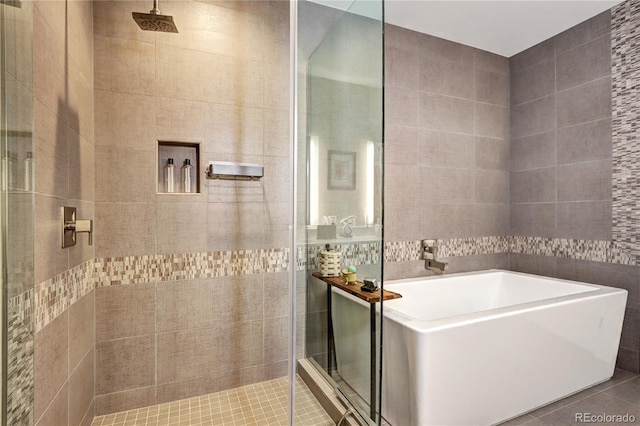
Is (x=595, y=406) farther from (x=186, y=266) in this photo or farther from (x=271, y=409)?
(x=186, y=266)

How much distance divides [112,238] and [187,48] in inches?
49.9

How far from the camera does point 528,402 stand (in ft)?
6.15

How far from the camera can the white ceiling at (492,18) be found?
2480mm

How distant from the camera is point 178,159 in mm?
2080

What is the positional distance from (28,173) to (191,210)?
1.31m

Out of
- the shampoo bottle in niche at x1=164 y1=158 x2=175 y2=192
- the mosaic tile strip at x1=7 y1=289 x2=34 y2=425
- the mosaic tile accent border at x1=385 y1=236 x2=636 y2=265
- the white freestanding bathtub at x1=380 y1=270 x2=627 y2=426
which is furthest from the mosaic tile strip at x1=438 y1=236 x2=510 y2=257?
the mosaic tile strip at x1=7 y1=289 x2=34 y2=425

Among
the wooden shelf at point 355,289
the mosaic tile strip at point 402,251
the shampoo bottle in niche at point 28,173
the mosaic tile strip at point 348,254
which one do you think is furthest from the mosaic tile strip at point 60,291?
the mosaic tile strip at point 402,251

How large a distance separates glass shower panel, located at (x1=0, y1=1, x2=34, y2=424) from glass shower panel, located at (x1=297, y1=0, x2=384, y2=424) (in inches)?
38.9

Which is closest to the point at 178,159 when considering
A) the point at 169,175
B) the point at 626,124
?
the point at 169,175

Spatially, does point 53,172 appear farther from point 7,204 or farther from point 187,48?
point 187,48

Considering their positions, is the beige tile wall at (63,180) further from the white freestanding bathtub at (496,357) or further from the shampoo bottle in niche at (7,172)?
the white freestanding bathtub at (496,357)

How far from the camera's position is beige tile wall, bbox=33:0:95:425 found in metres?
1.20

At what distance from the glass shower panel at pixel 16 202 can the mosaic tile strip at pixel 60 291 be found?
422 mm

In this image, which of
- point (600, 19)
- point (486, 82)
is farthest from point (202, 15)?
point (600, 19)
